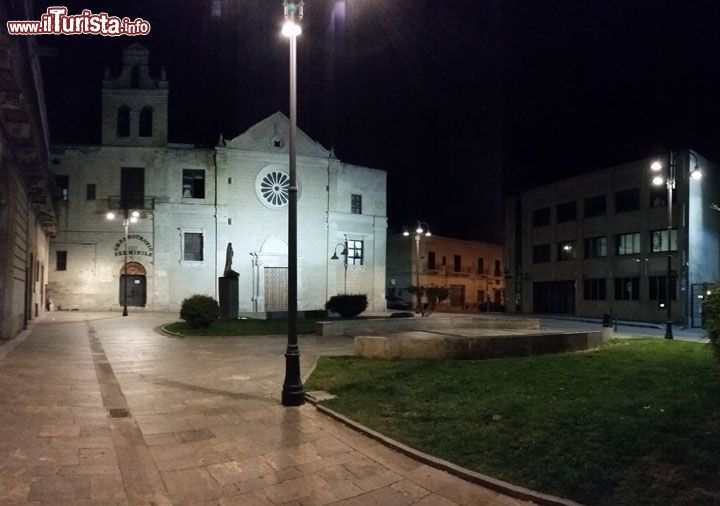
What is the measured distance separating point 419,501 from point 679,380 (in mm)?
5803

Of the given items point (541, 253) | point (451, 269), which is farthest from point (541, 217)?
point (451, 269)

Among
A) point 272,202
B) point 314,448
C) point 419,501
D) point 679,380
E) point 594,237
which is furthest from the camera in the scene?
point 594,237

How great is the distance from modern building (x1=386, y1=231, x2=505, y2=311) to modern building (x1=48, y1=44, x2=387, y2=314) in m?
19.1

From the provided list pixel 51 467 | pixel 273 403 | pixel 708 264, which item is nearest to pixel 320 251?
pixel 708 264

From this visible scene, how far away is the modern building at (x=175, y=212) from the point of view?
35969 millimetres

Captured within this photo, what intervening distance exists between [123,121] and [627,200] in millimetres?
36139

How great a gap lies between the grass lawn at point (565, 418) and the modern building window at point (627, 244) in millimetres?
30287

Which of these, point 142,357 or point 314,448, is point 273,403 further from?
point 142,357

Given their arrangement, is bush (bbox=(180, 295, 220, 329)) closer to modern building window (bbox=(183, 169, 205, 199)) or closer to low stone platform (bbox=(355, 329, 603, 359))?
low stone platform (bbox=(355, 329, 603, 359))

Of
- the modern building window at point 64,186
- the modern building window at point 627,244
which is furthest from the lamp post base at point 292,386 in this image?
the modern building window at point 627,244

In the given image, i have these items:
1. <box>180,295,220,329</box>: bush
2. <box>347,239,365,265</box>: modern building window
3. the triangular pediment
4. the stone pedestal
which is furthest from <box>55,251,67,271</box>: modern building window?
<box>347,239,365,265</box>: modern building window

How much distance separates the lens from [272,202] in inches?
1594

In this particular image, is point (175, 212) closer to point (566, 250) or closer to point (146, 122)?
point (146, 122)

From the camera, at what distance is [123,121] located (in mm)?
37781
